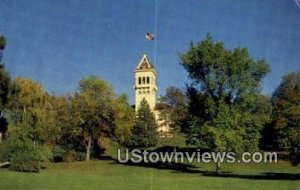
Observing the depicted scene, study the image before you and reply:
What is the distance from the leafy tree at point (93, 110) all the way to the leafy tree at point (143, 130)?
151 cm

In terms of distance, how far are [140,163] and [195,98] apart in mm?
5679

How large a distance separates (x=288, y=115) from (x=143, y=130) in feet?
16.7

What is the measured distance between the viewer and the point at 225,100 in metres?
16.8

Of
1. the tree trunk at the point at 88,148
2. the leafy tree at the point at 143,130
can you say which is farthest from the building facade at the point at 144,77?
the leafy tree at the point at 143,130

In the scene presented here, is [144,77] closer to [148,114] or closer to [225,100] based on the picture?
[225,100]

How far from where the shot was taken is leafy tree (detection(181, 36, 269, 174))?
16.3 metres

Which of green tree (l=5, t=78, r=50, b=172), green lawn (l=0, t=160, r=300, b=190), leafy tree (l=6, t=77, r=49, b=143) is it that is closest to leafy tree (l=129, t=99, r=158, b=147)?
green lawn (l=0, t=160, r=300, b=190)

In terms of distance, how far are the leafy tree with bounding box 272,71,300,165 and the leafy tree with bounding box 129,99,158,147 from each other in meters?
3.90

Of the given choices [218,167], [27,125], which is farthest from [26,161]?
[218,167]

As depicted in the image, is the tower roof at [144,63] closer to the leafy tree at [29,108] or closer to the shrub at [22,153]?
the leafy tree at [29,108]

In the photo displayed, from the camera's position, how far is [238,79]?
16.6 m

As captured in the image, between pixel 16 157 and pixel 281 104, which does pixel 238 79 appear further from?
pixel 16 157

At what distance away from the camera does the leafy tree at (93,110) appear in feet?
35.3

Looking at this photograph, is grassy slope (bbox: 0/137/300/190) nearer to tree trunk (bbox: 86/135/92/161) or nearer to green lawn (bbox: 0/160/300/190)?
green lawn (bbox: 0/160/300/190)
